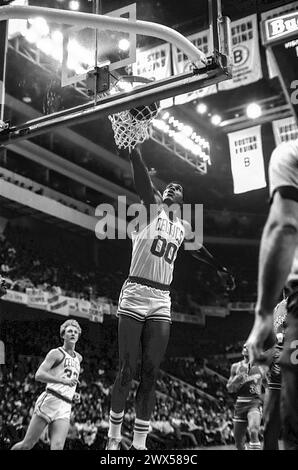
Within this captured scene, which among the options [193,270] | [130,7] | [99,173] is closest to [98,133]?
[99,173]

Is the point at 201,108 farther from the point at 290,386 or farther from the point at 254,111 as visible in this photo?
the point at 290,386

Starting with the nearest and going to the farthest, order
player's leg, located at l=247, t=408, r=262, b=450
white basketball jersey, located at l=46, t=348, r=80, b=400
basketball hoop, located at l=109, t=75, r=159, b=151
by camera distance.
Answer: basketball hoop, located at l=109, t=75, r=159, b=151 → white basketball jersey, located at l=46, t=348, r=80, b=400 → player's leg, located at l=247, t=408, r=262, b=450

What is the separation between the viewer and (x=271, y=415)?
14.7 ft

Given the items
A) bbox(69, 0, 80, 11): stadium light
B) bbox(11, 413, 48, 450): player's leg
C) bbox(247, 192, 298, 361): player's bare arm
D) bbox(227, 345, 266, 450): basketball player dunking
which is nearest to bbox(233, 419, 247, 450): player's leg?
bbox(227, 345, 266, 450): basketball player dunking

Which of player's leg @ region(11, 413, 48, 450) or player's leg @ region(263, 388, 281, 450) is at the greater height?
player's leg @ region(263, 388, 281, 450)

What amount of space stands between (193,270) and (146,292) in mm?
17543

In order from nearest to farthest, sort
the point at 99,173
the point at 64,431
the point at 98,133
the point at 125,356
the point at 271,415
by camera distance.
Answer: the point at 271,415
the point at 125,356
the point at 64,431
the point at 98,133
the point at 99,173

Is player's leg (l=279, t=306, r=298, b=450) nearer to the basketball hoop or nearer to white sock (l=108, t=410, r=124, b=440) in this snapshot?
white sock (l=108, t=410, r=124, b=440)

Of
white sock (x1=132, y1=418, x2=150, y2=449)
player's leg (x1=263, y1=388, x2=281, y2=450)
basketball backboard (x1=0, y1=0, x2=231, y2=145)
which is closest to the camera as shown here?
player's leg (x1=263, y1=388, x2=281, y2=450)

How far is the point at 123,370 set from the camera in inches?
207

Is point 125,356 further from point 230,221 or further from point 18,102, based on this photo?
point 230,221

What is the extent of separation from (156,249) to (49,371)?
2.79 metres

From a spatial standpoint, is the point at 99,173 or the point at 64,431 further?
the point at 99,173

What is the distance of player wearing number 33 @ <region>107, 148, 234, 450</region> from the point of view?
5188mm
